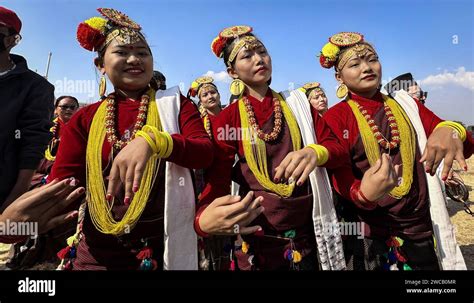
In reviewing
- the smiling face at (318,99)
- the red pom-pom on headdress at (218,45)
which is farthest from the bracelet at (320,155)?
the smiling face at (318,99)

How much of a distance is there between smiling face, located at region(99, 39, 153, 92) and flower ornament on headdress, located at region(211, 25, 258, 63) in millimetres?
742

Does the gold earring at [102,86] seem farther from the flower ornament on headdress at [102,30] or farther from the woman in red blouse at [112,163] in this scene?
the flower ornament on headdress at [102,30]

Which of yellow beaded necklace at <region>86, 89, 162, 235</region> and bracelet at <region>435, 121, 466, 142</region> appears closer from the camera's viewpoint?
yellow beaded necklace at <region>86, 89, 162, 235</region>

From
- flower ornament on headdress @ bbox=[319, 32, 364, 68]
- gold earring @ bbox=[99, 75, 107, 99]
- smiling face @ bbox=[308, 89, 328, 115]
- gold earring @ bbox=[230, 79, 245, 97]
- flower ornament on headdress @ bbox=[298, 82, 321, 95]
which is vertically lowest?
gold earring @ bbox=[99, 75, 107, 99]

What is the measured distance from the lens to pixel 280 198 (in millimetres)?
2336

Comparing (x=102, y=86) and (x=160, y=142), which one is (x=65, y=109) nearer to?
(x=102, y=86)

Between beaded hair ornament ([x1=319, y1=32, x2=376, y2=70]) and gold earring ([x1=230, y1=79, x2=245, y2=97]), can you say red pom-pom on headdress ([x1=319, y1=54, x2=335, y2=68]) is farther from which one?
gold earring ([x1=230, y1=79, x2=245, y2=97])

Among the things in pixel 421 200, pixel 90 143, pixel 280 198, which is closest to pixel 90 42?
pixel 90 143

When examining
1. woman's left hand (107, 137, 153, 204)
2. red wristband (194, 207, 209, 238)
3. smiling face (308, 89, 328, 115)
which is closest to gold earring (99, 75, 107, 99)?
woman's left hand (107, 137, 153, 204)

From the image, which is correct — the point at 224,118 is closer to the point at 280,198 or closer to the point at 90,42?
the point at 280,198

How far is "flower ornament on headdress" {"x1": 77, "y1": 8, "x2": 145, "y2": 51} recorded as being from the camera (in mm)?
2230

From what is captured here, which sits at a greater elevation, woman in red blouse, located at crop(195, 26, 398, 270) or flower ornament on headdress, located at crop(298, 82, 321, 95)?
flower ornament on headdress, located at crop(298, 82, 321, 95)

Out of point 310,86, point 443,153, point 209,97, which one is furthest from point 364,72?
point 310,86

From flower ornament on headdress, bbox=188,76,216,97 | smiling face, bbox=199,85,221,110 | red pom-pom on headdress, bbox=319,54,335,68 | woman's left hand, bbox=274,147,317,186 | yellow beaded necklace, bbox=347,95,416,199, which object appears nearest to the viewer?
woman's left hand, bbox=274,147,317,186
